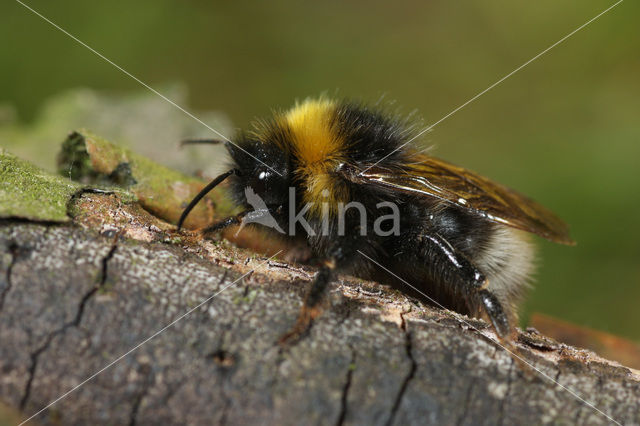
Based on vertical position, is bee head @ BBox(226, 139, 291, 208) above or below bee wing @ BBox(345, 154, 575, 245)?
below

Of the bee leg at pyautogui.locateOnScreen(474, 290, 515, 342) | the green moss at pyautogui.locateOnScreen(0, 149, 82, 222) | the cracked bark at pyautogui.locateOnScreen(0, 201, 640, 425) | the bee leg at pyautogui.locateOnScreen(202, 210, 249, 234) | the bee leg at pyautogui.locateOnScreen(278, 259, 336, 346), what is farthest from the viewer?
the bee leg at pyautogui.locateOnScreen(202, 210, 249, 234)

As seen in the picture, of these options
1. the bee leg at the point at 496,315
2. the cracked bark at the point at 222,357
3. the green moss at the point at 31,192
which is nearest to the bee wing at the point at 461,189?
the bee leg at the point at 496,315

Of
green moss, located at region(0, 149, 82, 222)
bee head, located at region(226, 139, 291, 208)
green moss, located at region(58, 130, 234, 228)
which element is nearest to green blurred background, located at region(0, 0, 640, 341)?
green moss, located at region(58, 130, 234, 228)

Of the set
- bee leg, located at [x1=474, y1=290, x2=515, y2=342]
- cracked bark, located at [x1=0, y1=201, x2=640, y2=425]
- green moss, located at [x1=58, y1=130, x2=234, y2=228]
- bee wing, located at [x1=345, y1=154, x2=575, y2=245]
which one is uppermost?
bee wing, located at [x1=345, y1=154, x2=575, y2=245]

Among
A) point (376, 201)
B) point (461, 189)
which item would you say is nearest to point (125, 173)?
point (376, 201)

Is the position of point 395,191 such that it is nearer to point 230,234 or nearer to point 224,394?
point 230,234

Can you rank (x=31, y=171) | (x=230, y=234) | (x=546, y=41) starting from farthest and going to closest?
1. (x=546, y=41)
2. (x=230, y=234)
3. (x=31, y=171)

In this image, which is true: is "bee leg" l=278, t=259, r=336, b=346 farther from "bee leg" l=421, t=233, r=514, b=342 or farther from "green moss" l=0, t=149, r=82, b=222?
"green moss" l=0, t=149, r=82, b=222

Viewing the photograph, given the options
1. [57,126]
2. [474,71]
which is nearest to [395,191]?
[57,126]
